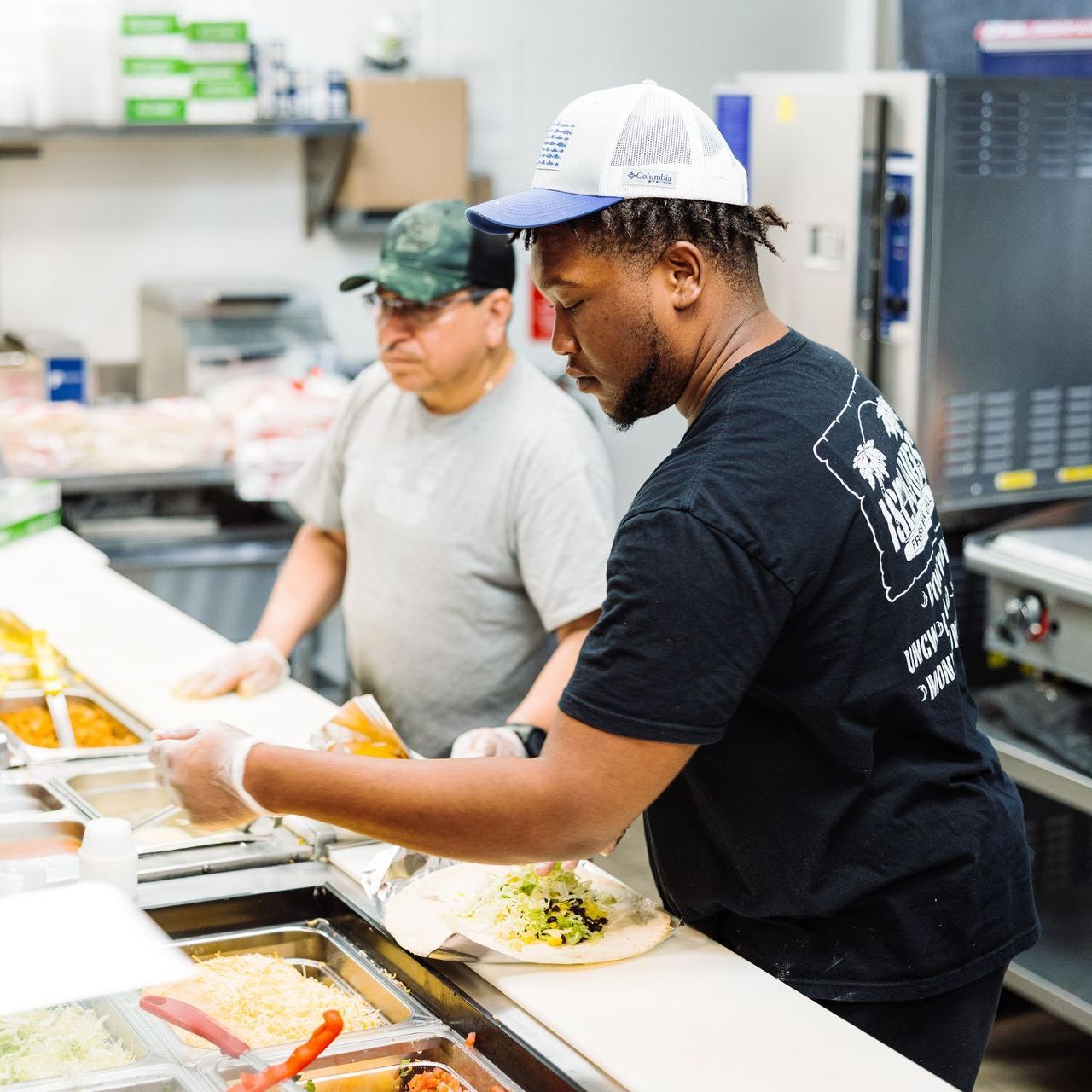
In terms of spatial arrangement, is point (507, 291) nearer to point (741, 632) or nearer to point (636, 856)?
point (741, 632)

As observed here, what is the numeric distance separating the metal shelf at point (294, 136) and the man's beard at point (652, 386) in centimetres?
351

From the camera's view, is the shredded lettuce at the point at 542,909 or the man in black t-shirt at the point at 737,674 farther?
the shredded lettuce at the point at 542,909

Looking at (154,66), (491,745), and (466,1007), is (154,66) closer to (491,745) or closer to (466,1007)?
(491,745)

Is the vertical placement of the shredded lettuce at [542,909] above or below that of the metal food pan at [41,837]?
above

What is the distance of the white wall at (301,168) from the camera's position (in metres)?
5.24

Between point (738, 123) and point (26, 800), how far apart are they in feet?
8.56

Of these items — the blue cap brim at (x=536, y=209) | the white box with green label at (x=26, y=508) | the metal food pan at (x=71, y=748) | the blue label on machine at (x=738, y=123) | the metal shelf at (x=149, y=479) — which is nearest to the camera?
the blue cap brim at (x=536, y=209)

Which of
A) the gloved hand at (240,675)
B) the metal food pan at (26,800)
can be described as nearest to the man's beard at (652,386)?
the metal food pan at (26,800)

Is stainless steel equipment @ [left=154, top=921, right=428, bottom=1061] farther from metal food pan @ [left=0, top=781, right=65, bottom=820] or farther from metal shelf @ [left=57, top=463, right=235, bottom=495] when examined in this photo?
metal shelf @ [left=57, top=463, right=235, bottom=495]

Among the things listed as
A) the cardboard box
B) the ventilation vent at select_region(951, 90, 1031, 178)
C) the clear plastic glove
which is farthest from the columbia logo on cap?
the cardboard box

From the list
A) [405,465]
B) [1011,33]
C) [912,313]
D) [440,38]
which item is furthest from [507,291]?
[440,38]

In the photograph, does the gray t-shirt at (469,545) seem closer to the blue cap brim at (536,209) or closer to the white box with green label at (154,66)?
the blue cap brim at (536,209)

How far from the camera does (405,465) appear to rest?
2822mm

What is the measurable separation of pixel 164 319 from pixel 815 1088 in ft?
13.6
